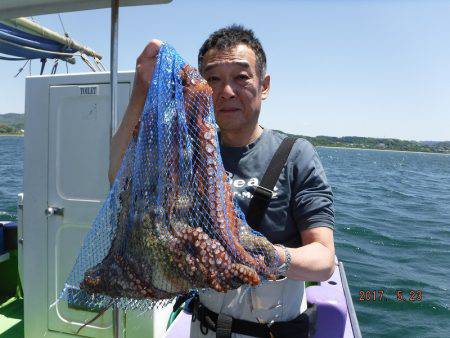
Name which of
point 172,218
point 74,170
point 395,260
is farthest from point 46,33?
point 395,260

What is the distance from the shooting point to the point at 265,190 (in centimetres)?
184

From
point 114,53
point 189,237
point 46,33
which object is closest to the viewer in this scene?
point 189,237

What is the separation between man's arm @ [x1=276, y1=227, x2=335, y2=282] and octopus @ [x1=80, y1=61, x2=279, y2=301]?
0.13m

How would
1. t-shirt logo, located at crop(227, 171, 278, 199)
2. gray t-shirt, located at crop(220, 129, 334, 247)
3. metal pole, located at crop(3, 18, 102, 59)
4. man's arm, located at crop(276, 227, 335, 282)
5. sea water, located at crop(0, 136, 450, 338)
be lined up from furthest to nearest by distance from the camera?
sea water, located at crop(0, 136, 450, 338), metal pole, located at crop(3, 18, 102, 59), t-shirt logo, located at crop(227, 171, 278, 199), gray t-shirt, located at crop(220, 129, 334, 247), man's arm, located at crop(276, 227, 335, 282)

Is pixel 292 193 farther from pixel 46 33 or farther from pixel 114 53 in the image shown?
pixel 46 33

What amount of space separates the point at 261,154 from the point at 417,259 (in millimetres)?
11982

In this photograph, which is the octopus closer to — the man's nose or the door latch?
the man's nose

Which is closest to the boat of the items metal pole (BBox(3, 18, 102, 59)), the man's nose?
metal pole (BBox(3, 18, 102, 59))

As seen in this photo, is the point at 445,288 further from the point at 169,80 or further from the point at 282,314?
the point at 169,80

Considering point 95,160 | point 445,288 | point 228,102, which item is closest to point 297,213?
point 228,102

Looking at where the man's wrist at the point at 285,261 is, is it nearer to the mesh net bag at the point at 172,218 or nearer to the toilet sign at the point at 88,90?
the mesh net bag at the point at 172,218

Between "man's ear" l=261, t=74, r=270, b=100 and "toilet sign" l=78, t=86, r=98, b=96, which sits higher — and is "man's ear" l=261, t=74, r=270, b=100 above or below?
below

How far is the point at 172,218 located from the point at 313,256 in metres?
0.62

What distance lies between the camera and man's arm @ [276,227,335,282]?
1.62 metres
